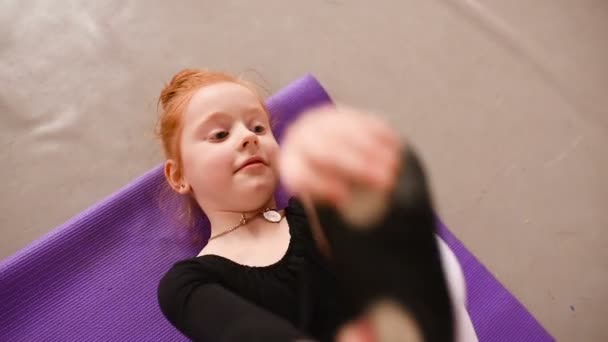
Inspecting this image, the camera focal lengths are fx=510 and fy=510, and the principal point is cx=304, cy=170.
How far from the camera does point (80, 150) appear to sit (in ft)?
3.29

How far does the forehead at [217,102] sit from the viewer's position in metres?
0.65

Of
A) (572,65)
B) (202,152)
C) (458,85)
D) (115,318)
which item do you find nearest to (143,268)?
(115,318)

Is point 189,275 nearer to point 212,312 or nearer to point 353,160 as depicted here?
point 212,312

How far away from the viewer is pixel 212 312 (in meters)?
0.50

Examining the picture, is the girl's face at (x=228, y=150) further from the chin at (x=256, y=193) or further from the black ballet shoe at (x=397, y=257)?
the black ballet shoe at (x=397, y=257)

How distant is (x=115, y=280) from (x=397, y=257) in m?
0.55

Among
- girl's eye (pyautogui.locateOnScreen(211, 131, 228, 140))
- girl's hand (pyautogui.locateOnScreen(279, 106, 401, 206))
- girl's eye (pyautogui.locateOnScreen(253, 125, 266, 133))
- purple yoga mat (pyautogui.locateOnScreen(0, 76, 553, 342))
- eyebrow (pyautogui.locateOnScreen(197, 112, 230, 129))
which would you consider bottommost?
purple yoga mat (pyautogui.locateOnScreen(0, 76, 553, 342))

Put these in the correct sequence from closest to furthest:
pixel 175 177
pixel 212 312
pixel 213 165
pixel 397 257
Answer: pixel 397 257, pixel 212 312, pixel 213 165, pixel 175 177

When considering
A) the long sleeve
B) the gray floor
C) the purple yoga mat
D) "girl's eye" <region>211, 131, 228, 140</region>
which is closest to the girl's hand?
the long sleeve

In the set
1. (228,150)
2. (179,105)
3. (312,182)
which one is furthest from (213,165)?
(312,182)

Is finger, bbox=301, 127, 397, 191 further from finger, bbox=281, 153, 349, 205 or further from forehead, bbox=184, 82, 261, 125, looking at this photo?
forehead, bbox=184, 82, 261, 125

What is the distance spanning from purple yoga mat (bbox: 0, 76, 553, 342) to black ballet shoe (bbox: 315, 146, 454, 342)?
465mm

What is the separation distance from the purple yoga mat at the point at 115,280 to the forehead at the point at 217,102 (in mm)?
215

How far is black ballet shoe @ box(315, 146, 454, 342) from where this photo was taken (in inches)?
14.0
